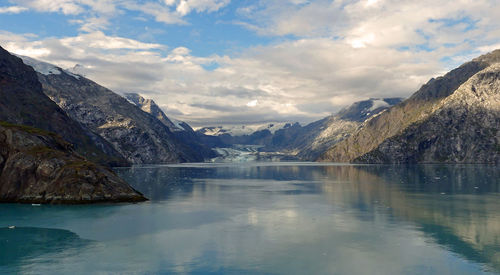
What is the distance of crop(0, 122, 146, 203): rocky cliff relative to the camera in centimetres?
8475

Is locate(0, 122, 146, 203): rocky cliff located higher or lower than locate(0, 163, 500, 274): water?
higher

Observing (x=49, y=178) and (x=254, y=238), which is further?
(x=49, y=178)

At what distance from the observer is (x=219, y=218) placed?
70562 millimetres

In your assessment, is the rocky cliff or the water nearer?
the water

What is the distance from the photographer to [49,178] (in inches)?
3413

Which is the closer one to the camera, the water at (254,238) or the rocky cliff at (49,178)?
the water at (254,238)

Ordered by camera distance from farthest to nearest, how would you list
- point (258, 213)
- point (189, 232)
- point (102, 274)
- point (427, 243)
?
point (258, 213) < point (189, 232) < point (427, 243) < point (102, 274)

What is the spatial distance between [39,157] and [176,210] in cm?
3657

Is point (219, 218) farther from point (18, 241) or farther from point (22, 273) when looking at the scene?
point (22, 273)

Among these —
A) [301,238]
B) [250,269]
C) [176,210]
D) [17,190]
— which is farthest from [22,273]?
[17,190]

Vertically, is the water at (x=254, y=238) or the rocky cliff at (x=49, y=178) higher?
the rocky cliff at (x=49, y=178)

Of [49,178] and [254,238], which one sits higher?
[49,178]

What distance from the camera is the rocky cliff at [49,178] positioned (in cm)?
8475

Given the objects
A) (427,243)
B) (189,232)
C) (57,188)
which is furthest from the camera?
(57,188)
